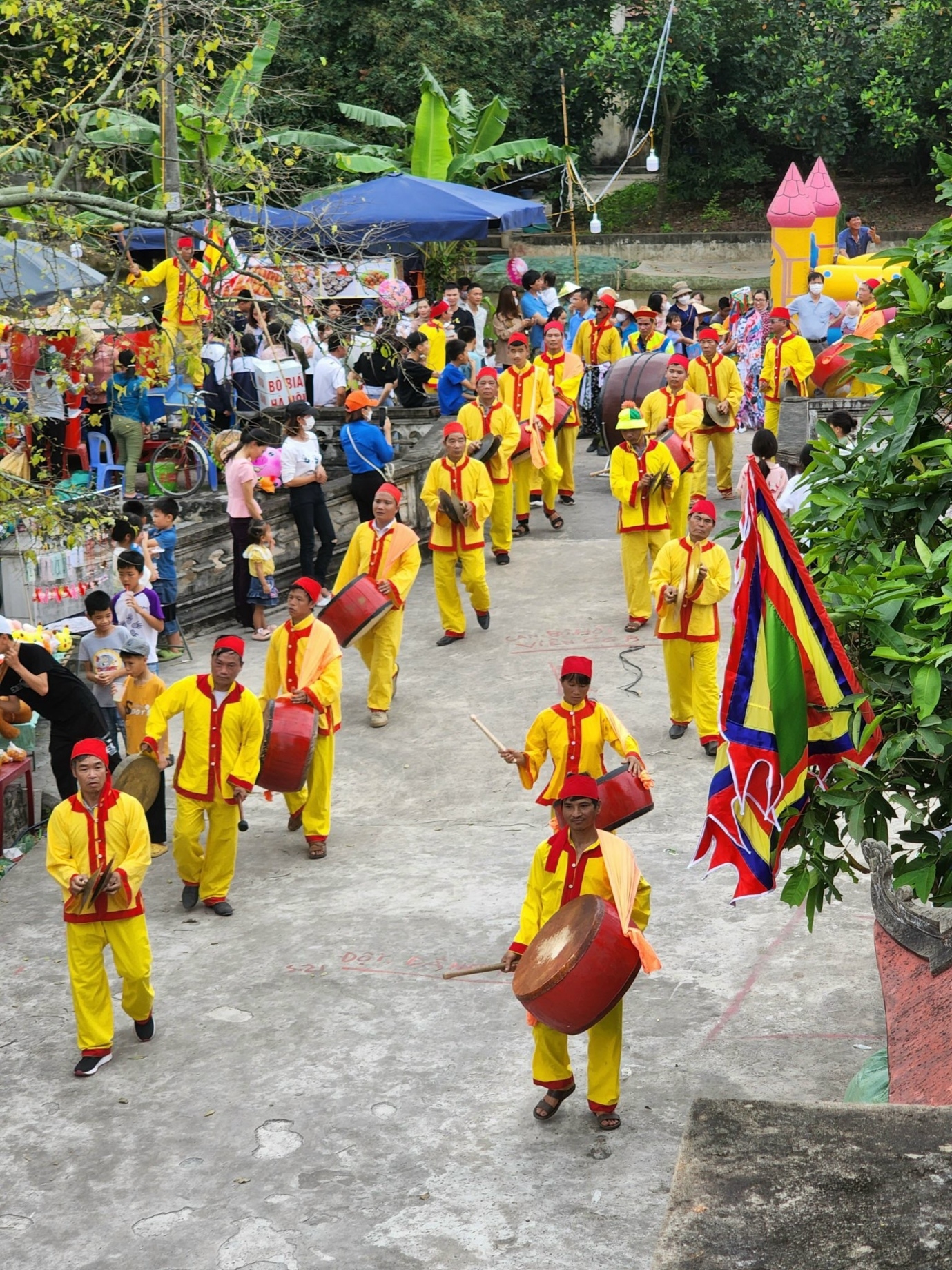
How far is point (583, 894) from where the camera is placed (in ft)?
22.6

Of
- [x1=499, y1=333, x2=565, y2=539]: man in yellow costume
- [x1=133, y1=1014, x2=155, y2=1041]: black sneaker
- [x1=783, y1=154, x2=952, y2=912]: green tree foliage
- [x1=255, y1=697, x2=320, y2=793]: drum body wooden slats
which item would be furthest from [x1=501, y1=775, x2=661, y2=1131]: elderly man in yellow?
[x1=499, y1=333, x2=565, y2=539]: man in yellow costume

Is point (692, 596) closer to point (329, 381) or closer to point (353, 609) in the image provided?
point (353, 609)

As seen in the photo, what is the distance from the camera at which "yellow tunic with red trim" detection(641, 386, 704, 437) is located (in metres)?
14.4

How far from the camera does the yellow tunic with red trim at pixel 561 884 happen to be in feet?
22.6

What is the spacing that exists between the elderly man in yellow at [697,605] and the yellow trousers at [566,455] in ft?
18.3

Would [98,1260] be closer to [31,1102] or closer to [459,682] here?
[31,1102]

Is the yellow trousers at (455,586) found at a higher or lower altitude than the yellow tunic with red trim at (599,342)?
lower

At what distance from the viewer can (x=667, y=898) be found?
355 inches

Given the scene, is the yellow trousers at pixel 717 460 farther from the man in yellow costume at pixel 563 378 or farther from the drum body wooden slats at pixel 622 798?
the drum body wooden slats at pixel 622 798

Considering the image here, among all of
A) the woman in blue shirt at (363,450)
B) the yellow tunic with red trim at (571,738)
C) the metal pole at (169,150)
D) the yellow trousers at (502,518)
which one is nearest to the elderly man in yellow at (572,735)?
the yellow tunic with red trim at (571,738)

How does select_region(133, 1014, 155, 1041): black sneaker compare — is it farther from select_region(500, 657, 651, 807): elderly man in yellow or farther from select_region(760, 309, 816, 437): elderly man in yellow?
select_region(760, 309, 816, 437): elderly man in yellow

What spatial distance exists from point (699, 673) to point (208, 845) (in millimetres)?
3564

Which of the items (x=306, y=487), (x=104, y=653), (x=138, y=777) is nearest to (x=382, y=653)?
(x=104, y=653)

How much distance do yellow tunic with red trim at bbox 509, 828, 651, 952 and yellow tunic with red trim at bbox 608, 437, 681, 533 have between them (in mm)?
6114
